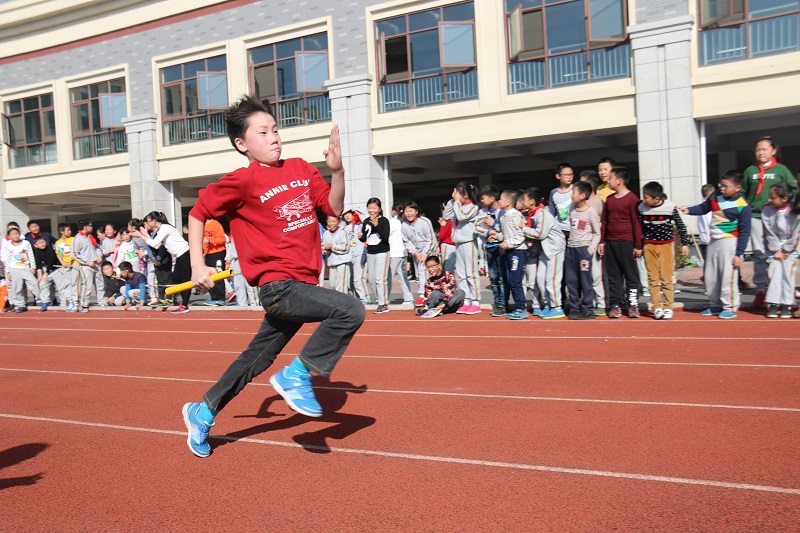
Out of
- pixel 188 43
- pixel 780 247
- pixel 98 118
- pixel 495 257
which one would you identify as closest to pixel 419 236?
pixel 495 257

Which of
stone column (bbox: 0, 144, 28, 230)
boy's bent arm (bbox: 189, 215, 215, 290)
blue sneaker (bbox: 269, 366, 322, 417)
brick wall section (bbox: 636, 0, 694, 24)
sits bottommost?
blue sneaker (bbox: 269, 366, 322, 417)

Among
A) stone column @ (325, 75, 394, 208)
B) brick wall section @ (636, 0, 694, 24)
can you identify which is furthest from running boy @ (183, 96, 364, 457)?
stone column @ (325, 75, 394, 208)

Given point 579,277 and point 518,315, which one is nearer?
point 579,277

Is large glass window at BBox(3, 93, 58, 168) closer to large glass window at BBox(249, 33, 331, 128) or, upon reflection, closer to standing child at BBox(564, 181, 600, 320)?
large glass window at BBox(249, 33, 331, 128)

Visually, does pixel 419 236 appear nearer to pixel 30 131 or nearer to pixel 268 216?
pixel 268 216

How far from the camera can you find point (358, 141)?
71.8 feet

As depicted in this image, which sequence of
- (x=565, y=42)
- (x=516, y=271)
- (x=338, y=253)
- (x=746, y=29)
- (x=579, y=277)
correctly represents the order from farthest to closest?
1. (x=565, y=42)
2. (x=746, y=29)
3. (x=338, y=253)
4. (x=516, y=271)
5. (x=579, y=277)

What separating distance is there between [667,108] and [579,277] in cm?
893

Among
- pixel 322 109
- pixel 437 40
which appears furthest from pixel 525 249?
pixel 322 109

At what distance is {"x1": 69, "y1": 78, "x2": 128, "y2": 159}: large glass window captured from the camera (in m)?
27.3

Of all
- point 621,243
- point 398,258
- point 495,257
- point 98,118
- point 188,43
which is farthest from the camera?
point 98,118

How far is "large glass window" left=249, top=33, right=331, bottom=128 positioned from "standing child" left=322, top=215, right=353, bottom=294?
9.30 metres

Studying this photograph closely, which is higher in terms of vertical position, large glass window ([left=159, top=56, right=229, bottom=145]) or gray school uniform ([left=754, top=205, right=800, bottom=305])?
large glass window ([left=159, top=56, right=229, bottom=145])

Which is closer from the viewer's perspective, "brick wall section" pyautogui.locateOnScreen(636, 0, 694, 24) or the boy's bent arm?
the boy's bent arm
